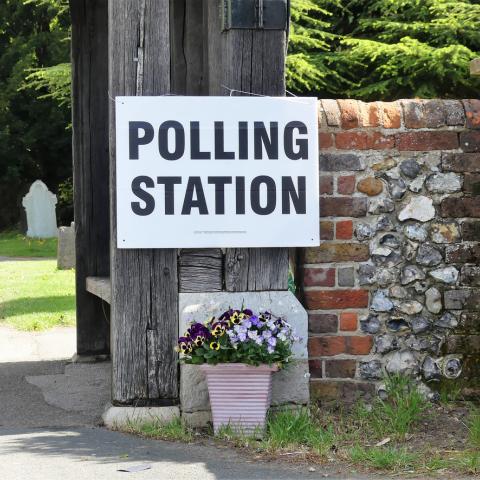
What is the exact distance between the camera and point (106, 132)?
8047 mm

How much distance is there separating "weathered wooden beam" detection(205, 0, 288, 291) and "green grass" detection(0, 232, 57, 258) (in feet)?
54.7

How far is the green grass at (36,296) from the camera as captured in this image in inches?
401

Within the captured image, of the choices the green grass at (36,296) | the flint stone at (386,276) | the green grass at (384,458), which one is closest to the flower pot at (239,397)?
the green grass at (384,458)

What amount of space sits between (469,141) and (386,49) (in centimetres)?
1113

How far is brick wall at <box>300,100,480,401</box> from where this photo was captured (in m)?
5.68

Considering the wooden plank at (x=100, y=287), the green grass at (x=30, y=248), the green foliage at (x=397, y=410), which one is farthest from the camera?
the green grass at (x=30, y=248)

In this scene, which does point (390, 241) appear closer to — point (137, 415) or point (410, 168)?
point (410, 168)

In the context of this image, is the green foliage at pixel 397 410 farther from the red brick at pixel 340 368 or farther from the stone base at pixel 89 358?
the stone base at pixel 89 358

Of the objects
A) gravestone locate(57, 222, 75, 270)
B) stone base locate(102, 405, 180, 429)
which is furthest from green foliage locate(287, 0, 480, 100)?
stone base locate(102, 405, 180, 429)

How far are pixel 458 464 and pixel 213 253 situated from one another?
175 centimetres

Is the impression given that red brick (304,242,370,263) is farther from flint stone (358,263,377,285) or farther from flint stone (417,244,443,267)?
flint stone (417,244,443,267)

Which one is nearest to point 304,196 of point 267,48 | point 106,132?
point 267,48

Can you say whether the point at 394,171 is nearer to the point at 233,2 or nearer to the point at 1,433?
the point at 233,2

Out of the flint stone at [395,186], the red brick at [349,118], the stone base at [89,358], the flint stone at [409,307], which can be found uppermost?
the red brick at [349,118]
